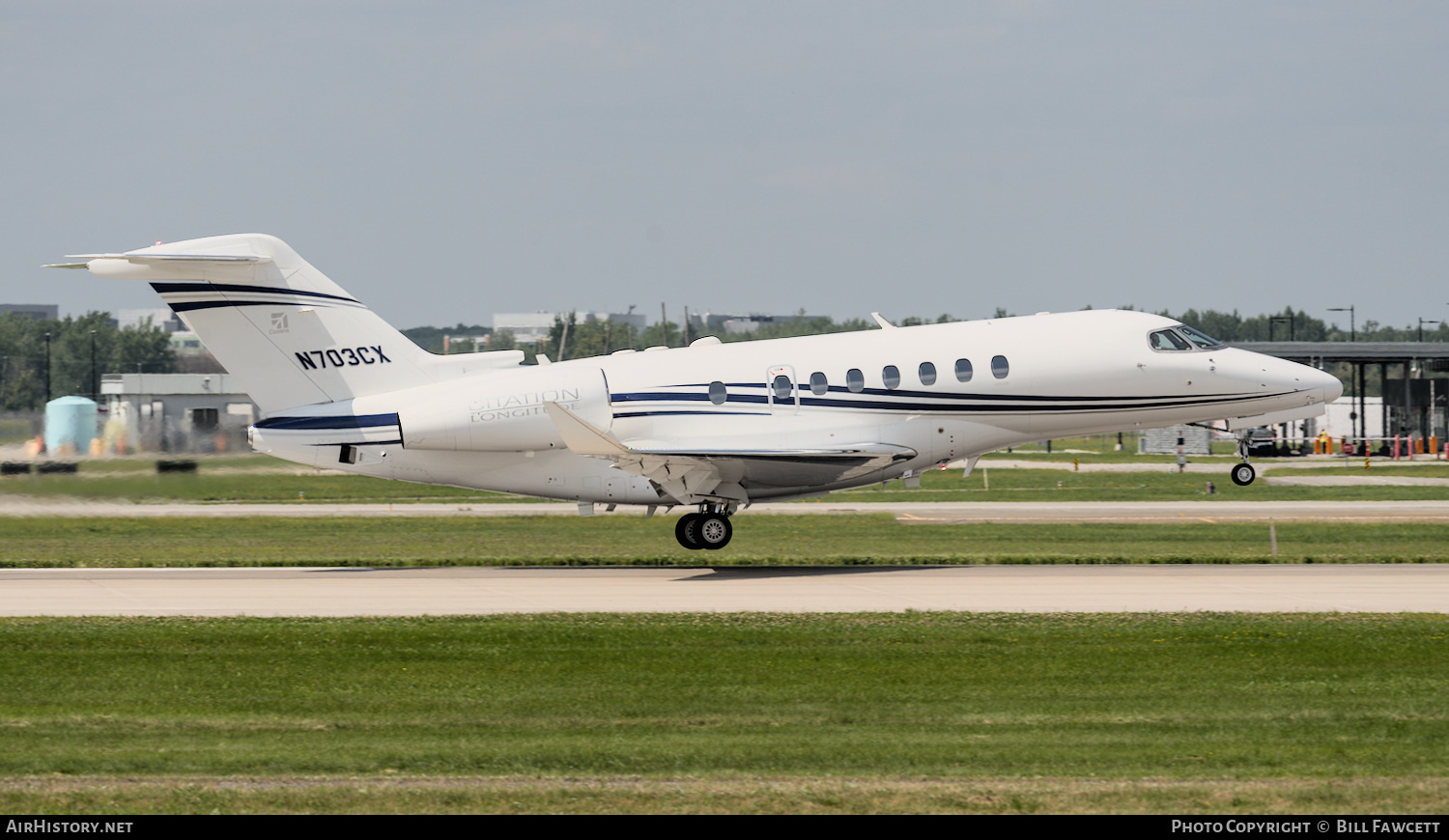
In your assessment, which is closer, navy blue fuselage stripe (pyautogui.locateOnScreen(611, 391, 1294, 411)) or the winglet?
the winglet

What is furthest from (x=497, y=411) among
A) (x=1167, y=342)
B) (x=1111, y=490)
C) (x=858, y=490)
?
(x=1111, y=490)

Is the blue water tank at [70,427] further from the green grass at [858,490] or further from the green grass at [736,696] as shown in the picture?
the green grass at [736,696]

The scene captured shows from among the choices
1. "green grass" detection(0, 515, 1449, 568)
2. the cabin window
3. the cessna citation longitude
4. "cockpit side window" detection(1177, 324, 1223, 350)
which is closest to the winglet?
the cessna citation longitude

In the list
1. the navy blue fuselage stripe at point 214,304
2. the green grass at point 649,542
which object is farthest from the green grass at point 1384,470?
the navy blue fuselage stripe at point 214,304

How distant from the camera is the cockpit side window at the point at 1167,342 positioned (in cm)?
2738

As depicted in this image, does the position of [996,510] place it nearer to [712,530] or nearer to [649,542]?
[649,542]

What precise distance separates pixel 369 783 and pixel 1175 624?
11.1m

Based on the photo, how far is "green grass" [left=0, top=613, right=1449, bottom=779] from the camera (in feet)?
38.1

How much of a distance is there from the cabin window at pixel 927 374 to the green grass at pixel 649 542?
3.31 meters

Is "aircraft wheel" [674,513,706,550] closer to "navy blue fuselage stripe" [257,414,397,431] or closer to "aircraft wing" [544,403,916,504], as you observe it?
"aircraft wing" [544,403,916,504]

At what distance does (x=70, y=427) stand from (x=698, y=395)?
45.7ft

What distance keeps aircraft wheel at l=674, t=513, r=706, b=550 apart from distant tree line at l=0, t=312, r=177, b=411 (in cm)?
6344

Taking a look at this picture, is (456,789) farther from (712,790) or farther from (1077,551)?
(1077,551)
